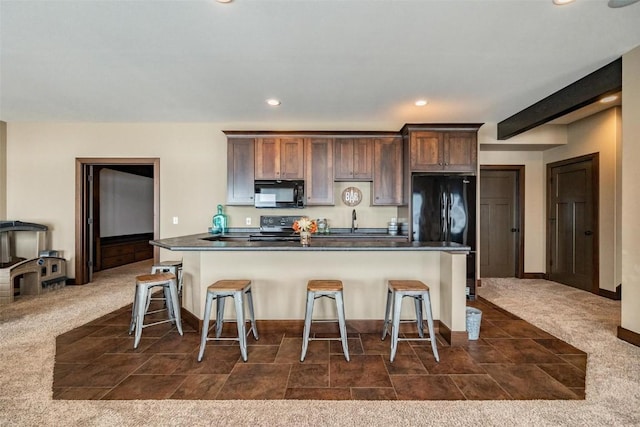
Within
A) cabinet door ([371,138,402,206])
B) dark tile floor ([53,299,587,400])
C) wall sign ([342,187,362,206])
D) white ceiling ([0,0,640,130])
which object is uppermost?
white ceiling ([0,0,640,130])

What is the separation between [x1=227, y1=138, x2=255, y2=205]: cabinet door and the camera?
4.66 meters

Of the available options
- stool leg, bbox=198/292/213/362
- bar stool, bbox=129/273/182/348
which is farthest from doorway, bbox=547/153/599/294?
bar stool, bbox=129/273/182/348

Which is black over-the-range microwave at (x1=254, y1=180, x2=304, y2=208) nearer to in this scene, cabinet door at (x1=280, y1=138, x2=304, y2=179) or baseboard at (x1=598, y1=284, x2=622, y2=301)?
cabinet door at (x1=280, y1=138, x2=304, y2=179)

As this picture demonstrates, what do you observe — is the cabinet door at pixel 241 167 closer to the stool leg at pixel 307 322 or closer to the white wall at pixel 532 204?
the stool leg at pixel 307 322

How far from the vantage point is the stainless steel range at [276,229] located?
15.3ft

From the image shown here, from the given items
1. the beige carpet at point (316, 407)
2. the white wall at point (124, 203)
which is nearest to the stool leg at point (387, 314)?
the beige carpet at point (316, 407)

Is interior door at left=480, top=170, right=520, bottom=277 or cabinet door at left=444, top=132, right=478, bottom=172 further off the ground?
cabinet door at left=444, top=132, right=478, bottom=172

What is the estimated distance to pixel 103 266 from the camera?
6.23 meters

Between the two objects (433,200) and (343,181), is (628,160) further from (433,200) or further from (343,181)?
(343,181)

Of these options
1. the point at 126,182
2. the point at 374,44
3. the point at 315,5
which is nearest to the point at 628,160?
the point at 374,44

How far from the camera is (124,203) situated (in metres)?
7.09

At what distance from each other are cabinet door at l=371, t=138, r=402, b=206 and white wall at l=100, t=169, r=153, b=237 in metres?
5.72

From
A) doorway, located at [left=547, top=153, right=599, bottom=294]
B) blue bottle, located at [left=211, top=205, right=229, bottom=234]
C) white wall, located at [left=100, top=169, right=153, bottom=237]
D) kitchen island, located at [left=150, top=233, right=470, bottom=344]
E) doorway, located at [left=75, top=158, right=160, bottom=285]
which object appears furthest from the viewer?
white wall, located at [left=100, top=169, right=153, bottom=237]

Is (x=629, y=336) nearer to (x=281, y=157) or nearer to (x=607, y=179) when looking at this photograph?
(x=607, y=179)
